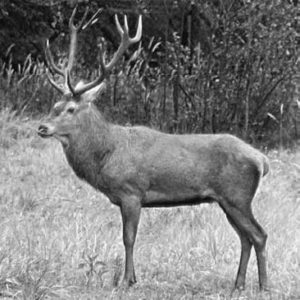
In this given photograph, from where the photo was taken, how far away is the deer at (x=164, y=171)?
7.24m

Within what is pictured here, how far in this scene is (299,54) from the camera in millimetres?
12898

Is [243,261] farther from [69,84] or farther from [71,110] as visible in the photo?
[69,84]

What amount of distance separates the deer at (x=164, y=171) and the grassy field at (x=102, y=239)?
30cm

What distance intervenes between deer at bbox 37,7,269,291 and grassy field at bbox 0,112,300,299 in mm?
304

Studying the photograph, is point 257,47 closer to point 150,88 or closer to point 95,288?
point 150,88

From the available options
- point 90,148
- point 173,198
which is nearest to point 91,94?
point 90,148

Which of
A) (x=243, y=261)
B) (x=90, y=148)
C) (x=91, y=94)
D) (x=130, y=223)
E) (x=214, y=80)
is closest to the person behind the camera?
(x=130, y=223)

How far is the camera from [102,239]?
27.9 feet

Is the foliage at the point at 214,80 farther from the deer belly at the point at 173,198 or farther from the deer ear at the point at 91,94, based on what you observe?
the deer belly at the point at 173,198

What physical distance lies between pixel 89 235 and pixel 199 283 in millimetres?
1480

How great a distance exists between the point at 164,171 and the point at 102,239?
1.47m

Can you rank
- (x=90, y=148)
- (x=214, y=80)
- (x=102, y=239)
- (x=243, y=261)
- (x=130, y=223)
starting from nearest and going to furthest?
(x=130, y=223) < (x=243, y=261) < (x=90, y=148) < (x=102, y=239) < (x=214, y=80)

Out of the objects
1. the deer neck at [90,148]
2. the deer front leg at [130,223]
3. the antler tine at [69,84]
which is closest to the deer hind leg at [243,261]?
the deer front leg at [130,223]

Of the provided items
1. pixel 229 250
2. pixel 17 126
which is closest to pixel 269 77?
pixel 17 126
